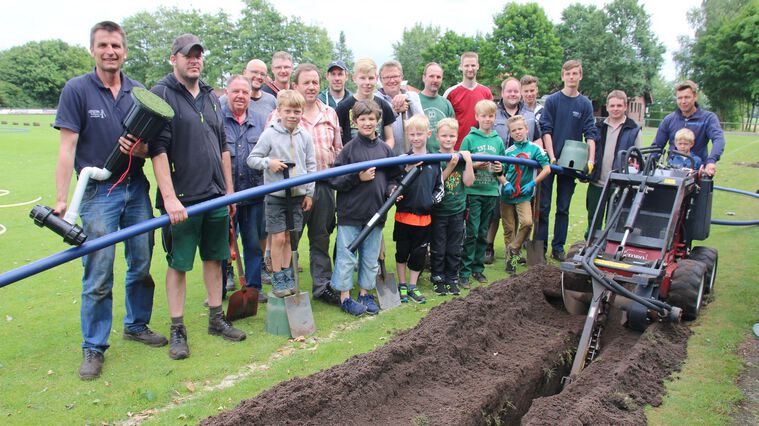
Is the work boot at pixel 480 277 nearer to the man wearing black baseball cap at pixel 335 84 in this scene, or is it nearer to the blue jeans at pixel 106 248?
the man wearing black baseball cap at pixel 335 84

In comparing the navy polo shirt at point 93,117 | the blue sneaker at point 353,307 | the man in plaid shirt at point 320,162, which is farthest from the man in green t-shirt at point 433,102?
the navy polo shirt at point 93,117

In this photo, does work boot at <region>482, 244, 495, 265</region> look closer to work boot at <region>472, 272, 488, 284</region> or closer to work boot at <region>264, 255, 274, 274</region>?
work boot at <region>472, 272, 488, 284</region>

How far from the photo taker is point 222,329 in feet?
16.3

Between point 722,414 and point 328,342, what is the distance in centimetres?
296

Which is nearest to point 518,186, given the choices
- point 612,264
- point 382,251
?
point 382,251

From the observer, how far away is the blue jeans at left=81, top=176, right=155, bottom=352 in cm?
424

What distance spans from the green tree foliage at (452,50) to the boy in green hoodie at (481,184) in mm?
61782

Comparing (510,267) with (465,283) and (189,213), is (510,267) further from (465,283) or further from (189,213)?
(189,213)

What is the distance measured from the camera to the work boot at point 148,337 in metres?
4.74

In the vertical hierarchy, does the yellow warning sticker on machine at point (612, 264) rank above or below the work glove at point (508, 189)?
below

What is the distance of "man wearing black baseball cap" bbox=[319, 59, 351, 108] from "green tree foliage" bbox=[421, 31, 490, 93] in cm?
6190

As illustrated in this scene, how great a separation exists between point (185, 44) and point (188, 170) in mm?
966

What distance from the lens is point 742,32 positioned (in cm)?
4691

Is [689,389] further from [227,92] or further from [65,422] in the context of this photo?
[227,92]
